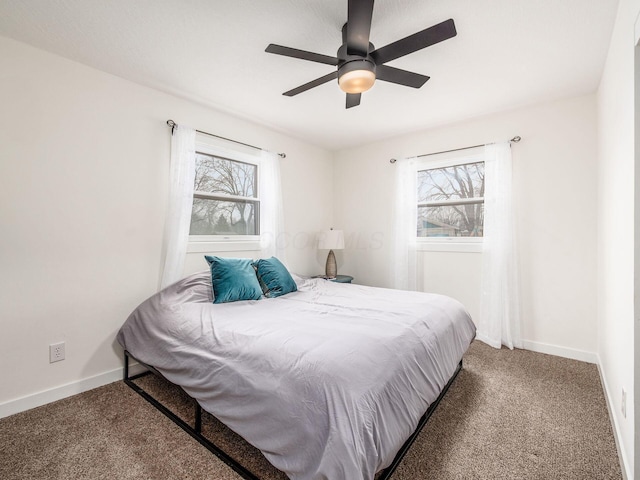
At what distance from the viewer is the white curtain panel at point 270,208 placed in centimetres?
351

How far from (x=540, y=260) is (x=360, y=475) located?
2985mm

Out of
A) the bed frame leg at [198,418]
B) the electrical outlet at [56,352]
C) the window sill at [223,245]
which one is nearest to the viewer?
the bed frame leg at [198,418]

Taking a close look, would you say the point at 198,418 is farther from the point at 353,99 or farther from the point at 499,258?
the point at 499,258

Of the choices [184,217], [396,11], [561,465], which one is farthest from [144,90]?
[561,465]

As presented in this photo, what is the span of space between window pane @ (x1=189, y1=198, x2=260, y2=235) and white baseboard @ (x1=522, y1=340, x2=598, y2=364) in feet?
10.5

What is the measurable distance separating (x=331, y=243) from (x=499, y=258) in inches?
76.2

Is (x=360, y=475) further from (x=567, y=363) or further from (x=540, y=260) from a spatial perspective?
(x=540, y=260)

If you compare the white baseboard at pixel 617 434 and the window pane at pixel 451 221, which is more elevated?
the window pane at pixel 451 221

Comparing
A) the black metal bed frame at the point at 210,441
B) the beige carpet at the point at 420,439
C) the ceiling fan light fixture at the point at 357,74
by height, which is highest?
the ceiling fan light fixture at the point at 357,74

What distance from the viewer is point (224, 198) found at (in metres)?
3.31

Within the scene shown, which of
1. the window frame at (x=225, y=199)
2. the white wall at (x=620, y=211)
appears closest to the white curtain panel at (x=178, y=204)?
the window frame at (x=225, y=199)

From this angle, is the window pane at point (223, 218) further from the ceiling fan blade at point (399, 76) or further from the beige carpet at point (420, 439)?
the ceiling fan blade at point (399, 76)

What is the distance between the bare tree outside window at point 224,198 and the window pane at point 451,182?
2139 mm

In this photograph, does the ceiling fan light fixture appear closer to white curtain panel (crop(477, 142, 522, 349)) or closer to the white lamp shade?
white curtain panel (crop(477, 142, 522, 349))
